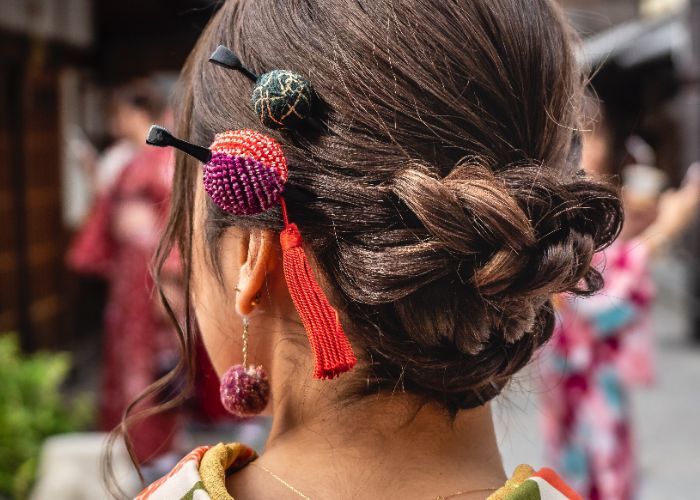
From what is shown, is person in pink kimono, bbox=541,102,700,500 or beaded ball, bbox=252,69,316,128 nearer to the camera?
beaded ball, bbox=252,69,316,128

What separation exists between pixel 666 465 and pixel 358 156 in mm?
5106

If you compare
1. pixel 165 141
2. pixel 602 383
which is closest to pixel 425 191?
pixel 165 141

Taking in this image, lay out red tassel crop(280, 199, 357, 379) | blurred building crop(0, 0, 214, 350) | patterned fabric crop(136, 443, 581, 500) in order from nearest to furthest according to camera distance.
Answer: red tassel crop(280, 199, 357, 379), patterned fabric crop(136, 443, 581, 500), blurred building crop(0, 0, 214, 350)

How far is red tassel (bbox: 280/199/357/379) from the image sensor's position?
107 cm

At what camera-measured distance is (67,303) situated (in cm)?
780

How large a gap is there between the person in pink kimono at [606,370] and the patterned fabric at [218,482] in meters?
2.59

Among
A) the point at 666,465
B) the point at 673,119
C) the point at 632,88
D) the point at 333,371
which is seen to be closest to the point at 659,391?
the point at 666,465

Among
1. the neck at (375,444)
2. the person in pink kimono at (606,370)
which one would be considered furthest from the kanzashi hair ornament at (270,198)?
the person in pink kimono at (606,370)

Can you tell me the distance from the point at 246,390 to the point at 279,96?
1.36 ft

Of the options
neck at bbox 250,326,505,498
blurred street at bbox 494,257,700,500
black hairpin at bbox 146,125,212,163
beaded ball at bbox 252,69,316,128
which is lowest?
blurred street at bbox 494,257,700,500

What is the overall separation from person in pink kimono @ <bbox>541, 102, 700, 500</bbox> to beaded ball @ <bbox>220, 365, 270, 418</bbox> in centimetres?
265

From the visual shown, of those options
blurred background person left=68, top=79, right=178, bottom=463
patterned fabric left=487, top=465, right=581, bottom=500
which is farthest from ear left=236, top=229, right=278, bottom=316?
blurred background person left=68, top=79, right=178, bottom=463

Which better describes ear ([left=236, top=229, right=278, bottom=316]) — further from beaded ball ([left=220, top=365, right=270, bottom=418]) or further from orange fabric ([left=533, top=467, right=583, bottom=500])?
orange fabric ([left=533, top=467, right=583, bottom=500])

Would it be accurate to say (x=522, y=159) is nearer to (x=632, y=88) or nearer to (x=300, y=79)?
(x=300, y=79)
